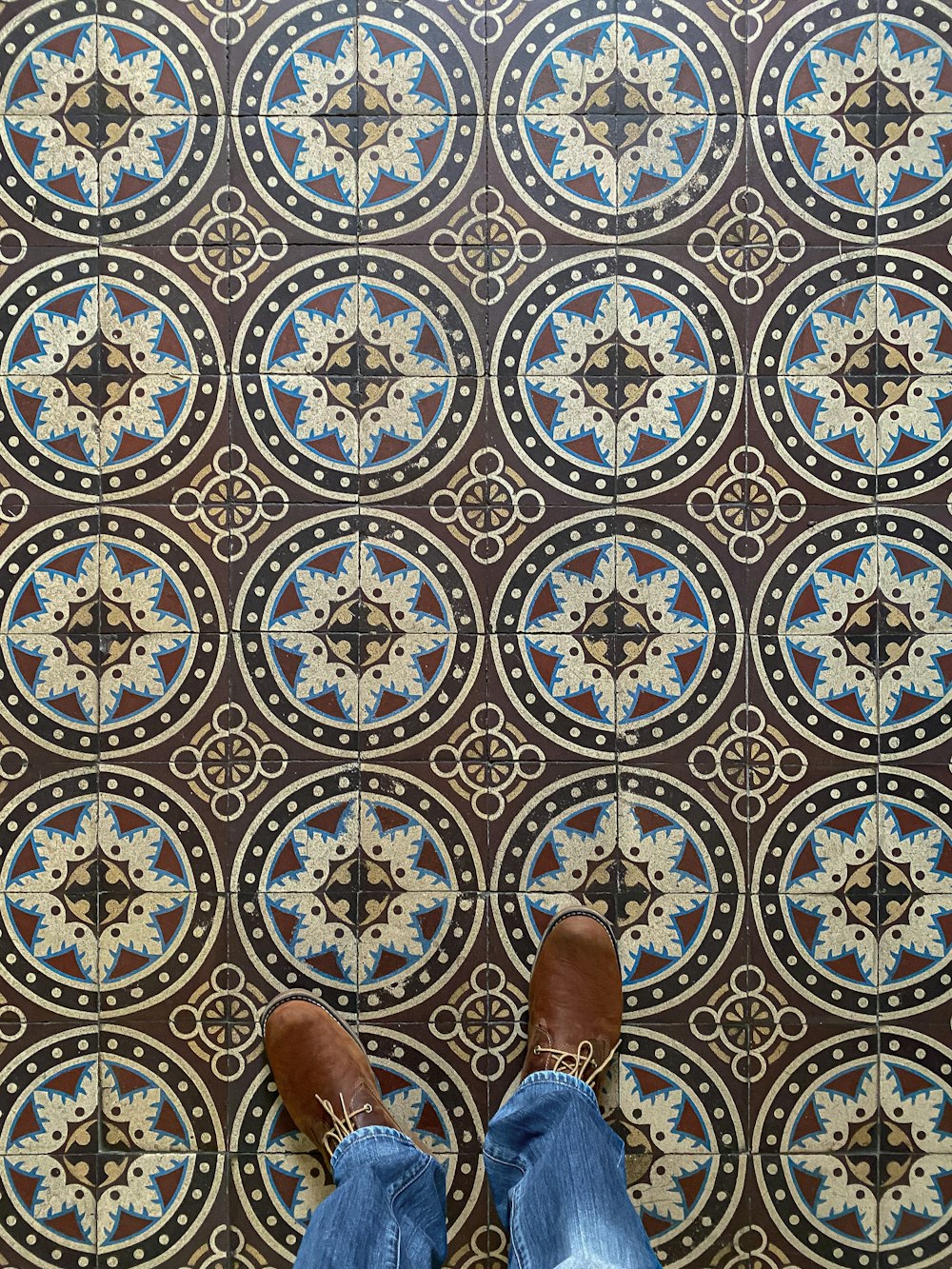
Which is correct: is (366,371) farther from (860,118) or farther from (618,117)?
(860,118)

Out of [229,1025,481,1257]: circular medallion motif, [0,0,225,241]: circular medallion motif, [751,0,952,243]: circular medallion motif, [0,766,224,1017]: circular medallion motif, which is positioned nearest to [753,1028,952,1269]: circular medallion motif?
[229,1025,481,1257]: circular medallion motif

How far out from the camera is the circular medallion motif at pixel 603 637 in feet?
3.81

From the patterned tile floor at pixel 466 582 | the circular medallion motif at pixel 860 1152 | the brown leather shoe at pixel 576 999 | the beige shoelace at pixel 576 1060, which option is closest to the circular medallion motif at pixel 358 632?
the patterned tile floor at pixel 466 582

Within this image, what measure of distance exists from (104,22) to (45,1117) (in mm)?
1336

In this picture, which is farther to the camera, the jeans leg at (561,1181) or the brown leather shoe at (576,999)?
the brown leather shoe at (576,999)

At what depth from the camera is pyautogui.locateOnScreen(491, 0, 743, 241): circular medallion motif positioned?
115cm

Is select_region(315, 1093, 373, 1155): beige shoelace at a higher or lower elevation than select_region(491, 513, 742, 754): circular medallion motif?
lower

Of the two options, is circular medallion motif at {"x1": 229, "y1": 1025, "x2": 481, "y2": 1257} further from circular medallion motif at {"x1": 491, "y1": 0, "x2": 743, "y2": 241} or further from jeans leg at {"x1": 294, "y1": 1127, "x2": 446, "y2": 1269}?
circular medallion motif at {"x1": 491, "y1": 0, "x2": 743, "y2": 241}

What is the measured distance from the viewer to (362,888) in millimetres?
1156

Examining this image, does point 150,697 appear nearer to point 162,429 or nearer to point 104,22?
point 162,429

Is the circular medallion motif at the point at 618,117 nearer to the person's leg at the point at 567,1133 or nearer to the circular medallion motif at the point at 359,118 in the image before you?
the circular medallion motif at the point at 359,118

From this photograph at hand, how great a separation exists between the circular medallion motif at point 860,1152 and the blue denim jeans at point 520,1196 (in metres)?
0.23

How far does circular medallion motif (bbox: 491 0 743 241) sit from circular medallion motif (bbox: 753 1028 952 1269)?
1.05 m

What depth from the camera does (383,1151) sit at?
107cm
